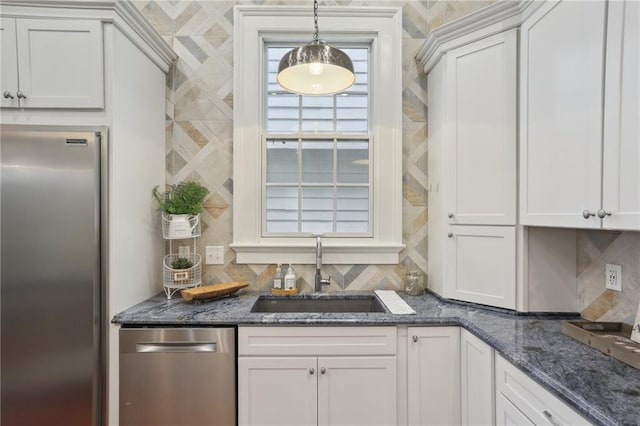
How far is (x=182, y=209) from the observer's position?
1.93 metres

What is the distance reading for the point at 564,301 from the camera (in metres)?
1.66

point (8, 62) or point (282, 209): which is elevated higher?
point (8, 62)

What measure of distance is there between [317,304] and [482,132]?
1.42 meters

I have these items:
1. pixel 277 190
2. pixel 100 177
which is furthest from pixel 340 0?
pixel 100 177

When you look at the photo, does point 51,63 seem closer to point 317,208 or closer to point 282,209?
point 282,209

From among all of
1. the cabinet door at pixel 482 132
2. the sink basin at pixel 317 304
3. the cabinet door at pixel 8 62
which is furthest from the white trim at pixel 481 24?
the cabinet door at pixel 8 62

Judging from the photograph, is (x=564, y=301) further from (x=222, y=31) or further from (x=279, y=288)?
(x=222, y=31)

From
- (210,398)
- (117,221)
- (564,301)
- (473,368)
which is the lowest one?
(210,398)

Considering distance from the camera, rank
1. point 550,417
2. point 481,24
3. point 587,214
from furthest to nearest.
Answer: point 481,24 < point 587,214 < point 550,417

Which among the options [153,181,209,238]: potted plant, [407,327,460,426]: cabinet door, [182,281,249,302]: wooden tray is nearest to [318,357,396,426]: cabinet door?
[407,327,460,426]: cabinet door

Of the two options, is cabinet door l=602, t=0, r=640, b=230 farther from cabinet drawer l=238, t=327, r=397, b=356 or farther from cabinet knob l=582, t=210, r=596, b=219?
cabinet drawer l=238, t=327, r=397, b=356

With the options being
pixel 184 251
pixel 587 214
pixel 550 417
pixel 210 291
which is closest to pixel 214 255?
pixel 184 251

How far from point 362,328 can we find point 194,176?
4.84 feet

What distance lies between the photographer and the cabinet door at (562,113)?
122 cm
